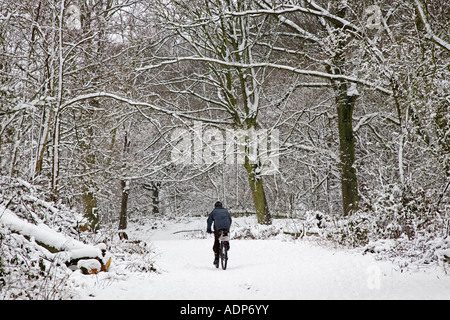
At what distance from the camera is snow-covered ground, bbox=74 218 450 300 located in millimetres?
5305

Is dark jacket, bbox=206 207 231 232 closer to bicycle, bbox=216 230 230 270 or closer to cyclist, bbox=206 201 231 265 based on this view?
cyclist, bbox=206 201 231 265

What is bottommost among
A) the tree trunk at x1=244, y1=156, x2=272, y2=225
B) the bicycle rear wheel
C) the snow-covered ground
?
the snow-covered ground

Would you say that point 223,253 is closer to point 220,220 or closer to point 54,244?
point 220,220

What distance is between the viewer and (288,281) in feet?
21.4

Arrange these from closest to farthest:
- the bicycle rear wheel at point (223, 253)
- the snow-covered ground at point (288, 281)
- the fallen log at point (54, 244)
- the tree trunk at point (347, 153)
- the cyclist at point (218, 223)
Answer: the snow-covered ground at point (288, 281), the fallen log at point (54, 244), the bicycle rear wheel at point (223, 253), the cyclist at point (218, 223), the tree trunk at point (347, 153)

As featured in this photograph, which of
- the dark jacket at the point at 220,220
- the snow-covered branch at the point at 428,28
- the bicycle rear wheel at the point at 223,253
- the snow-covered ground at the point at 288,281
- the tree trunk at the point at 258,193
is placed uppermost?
the snow-covered branch at the point at 428,28

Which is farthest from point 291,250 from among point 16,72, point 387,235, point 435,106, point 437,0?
point 16,72

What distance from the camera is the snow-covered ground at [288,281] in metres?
5.30

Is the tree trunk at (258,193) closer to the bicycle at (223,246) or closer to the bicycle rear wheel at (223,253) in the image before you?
the bicycle at (223,246)

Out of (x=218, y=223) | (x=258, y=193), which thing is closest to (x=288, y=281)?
(x=218, y=223)

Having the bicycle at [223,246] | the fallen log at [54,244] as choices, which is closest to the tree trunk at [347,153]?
the bicycle at [223,246]

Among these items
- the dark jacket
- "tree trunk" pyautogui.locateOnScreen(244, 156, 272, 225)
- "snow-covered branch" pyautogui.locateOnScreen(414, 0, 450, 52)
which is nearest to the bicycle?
the dark jacket

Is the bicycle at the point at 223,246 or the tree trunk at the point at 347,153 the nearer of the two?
the bicycle at the point at 223,246
